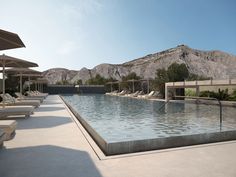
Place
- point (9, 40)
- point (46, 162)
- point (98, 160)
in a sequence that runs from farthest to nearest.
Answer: point (9, 40)
point (98, 160)
point (46, 162)

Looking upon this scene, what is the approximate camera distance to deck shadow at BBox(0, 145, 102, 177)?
145 inches

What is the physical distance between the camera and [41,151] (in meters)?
4.84

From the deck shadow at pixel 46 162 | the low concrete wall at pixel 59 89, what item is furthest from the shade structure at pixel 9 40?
the low concrete wall at pixel 59 89

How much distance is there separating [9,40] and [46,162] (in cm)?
345

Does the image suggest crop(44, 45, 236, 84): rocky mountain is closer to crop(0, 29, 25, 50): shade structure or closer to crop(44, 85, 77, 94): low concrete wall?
crop(44, 85, 77, 94): low concrete wall

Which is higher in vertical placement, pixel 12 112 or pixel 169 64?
pixel 169 64

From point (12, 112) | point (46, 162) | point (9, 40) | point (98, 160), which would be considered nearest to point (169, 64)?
point (12, 112)

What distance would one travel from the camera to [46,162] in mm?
4188

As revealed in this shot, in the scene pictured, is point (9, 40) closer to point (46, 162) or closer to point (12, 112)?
point (46, 162)

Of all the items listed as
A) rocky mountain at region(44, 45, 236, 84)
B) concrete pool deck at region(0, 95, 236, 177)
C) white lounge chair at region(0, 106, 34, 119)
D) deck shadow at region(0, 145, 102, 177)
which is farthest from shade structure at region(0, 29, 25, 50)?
rocky mountain at region(44, 45, 236, 84)

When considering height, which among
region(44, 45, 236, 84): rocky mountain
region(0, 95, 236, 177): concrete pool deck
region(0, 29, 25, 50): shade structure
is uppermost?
region(44, 45, 236, 84): rocky mountain

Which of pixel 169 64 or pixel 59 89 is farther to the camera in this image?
pixel 169 64

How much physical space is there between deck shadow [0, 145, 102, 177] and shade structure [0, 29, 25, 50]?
2621 mm

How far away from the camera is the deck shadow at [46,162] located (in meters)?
3.70
